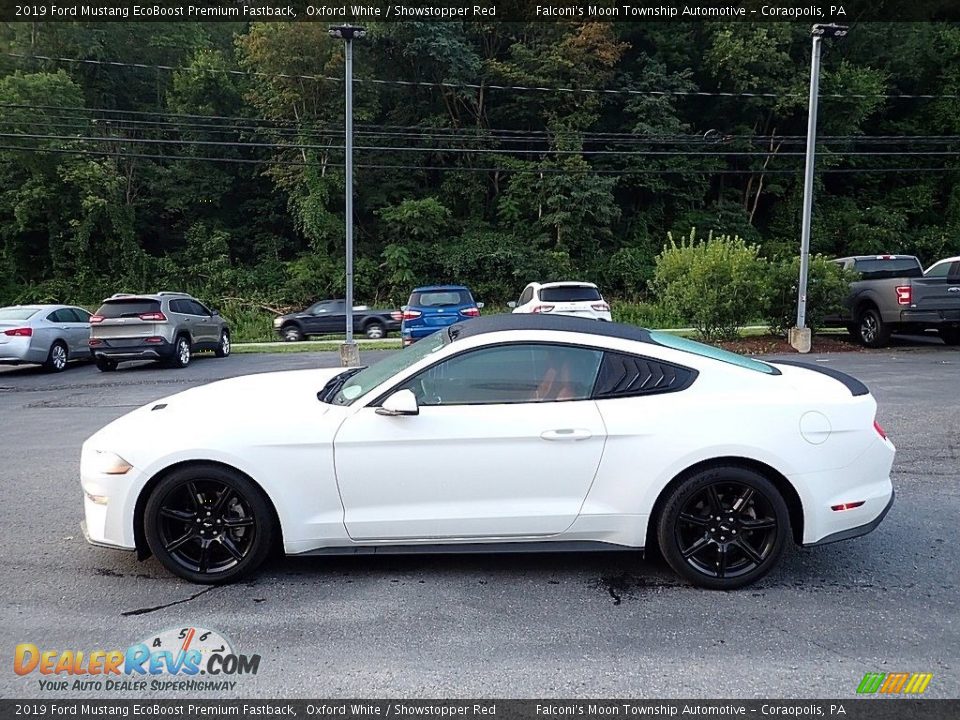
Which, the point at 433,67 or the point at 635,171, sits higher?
the point at 433,67

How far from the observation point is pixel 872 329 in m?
16.0

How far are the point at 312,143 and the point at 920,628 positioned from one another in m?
38.2

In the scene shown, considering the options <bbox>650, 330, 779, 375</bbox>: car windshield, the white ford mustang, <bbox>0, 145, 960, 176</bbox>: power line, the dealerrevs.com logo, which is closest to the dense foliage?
<bbox>0, 145, 960, 176</bbox>: power line

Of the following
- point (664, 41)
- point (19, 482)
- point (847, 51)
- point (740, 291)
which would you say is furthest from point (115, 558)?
point (847, 51)

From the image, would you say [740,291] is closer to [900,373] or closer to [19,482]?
[900,373]

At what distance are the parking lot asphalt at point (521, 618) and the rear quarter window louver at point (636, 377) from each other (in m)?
1.09

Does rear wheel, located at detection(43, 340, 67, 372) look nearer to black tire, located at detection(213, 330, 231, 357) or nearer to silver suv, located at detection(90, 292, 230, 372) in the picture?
silver suv, located at detection(90, 292, 230, 372)

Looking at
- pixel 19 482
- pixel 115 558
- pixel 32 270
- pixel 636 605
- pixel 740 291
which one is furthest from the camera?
pixel 32 270

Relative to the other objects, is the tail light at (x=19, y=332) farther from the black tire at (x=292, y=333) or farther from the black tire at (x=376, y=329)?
the black tire at (x=376, y=329)

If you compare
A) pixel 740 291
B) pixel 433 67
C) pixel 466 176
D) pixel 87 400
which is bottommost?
pixel 87 400

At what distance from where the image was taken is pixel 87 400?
443 inches

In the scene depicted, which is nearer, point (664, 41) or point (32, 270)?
point (32, 270)

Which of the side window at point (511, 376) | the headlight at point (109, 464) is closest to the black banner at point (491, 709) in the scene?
the headlight at point (109, 464)

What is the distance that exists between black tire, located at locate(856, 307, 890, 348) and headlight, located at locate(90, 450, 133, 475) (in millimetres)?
15948
